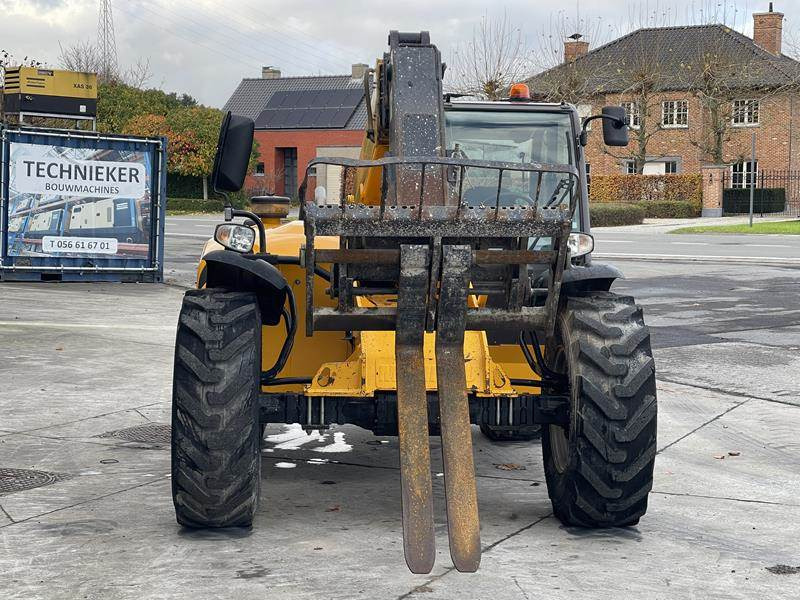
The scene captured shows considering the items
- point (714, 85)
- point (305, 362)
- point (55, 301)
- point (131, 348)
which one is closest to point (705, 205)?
point (714, 85)

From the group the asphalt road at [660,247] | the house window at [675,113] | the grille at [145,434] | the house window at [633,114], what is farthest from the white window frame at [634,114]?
the grille at [145,434]

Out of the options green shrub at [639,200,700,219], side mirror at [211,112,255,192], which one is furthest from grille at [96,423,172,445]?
green shrub at [639,200,700,219]

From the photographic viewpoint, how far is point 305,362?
689 cm

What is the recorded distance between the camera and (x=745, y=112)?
56969 mm

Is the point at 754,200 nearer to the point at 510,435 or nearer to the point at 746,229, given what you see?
the point at 746,229

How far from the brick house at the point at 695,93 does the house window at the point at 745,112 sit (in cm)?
5

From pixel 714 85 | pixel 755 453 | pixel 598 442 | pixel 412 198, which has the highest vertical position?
pixel 714 85

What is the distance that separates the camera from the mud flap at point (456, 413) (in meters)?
5.01

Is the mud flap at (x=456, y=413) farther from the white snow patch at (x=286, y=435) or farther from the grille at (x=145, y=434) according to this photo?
the grille at (x=145, y=434)

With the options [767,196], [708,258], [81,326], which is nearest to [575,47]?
[767,196]

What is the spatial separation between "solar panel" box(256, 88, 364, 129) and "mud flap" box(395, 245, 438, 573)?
61370 millimetres

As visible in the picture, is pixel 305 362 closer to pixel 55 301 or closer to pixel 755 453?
pixel 755 453

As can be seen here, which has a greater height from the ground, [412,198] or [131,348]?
[412,198]

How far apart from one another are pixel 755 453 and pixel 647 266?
1668 centimetres
